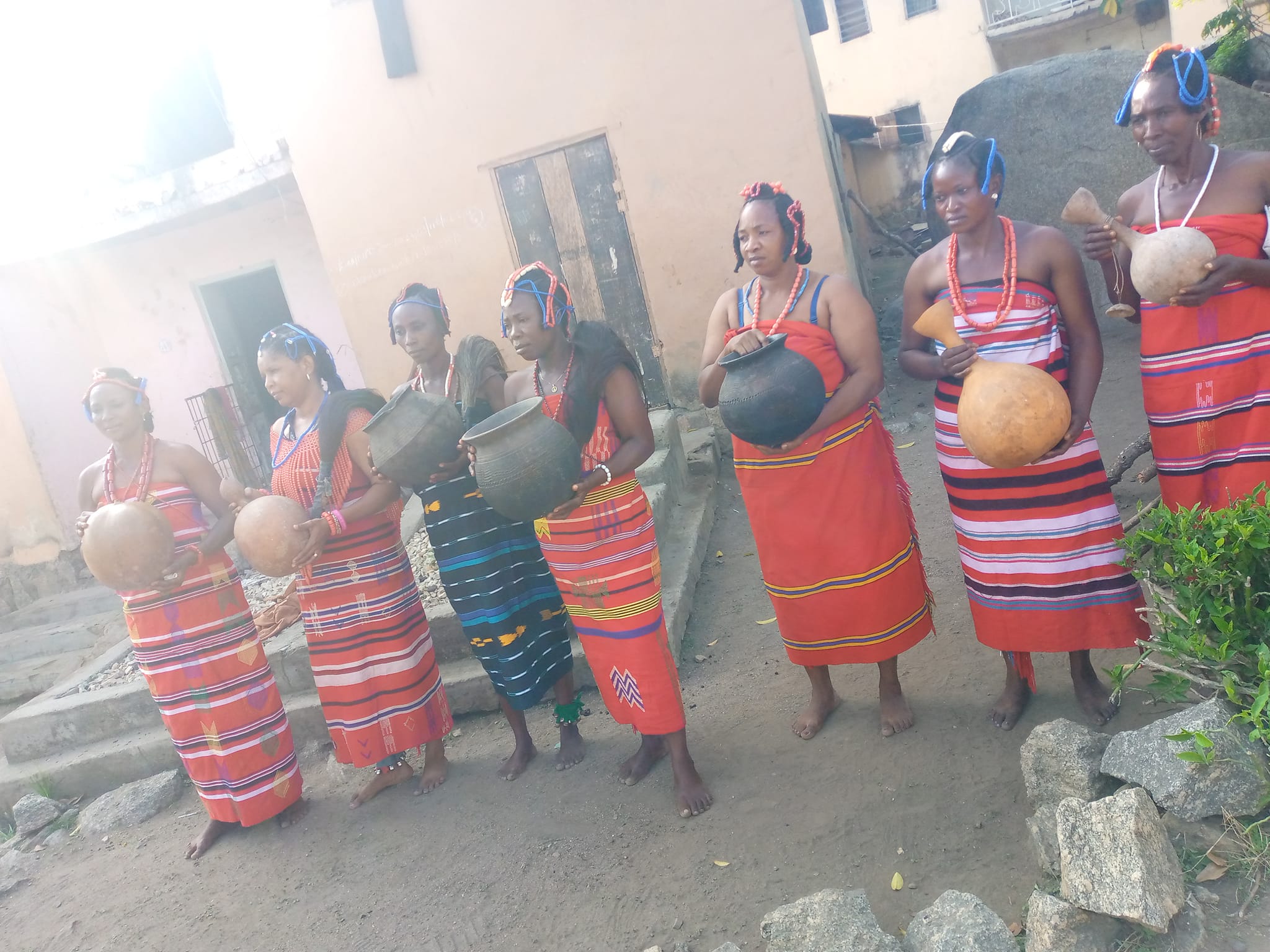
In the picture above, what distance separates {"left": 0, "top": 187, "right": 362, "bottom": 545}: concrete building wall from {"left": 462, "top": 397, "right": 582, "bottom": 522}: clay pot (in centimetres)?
652

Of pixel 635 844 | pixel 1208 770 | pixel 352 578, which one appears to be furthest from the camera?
pixel 352 578

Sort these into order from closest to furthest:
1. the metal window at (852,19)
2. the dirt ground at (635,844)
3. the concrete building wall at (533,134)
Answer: the dirt ground at (635,844) < the concrete building wall at (533,134) < the metal window at (852,19)

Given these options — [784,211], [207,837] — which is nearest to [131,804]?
[207,837]

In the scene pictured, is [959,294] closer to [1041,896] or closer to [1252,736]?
[1252,736]

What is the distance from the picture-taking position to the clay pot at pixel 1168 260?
230 centimetres

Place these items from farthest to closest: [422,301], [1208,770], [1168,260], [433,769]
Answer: [433,769] < [422,301] < [1168,260] < [1208,770]

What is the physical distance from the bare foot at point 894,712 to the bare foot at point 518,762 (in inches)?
57.2

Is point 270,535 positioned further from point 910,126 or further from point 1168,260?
point 910,126

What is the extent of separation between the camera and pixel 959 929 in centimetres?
190

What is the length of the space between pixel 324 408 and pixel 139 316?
23.5 ft

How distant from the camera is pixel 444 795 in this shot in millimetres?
3588

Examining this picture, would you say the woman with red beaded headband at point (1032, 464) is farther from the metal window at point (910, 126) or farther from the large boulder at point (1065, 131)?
the metal window at point (910, 126)

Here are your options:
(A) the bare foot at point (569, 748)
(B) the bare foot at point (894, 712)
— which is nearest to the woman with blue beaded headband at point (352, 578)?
(A) the bare foot at point (569, 748)

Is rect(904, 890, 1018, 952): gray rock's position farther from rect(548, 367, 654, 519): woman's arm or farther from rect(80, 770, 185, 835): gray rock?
rect(80, 770, 185, 835): gray rock
